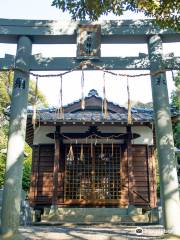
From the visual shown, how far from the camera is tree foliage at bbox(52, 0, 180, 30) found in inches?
246

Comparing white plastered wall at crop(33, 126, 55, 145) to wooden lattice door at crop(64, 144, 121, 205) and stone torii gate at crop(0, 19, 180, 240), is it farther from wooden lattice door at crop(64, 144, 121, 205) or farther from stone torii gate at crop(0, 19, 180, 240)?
stone torii gate at crop(0, 19, 180, 240)

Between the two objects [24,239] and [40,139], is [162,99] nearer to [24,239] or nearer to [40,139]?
Result: [24,239]

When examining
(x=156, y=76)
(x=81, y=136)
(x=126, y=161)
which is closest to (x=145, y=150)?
(x=126, y=161)

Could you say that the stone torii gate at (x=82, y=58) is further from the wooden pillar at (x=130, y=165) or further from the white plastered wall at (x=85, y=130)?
the white plastered wall at (x=85, y=130)

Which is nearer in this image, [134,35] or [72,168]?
[134,35]

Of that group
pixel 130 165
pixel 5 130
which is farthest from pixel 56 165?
pixel 5 130

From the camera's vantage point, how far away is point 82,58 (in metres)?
8.52

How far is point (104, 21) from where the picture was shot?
8.79 metres

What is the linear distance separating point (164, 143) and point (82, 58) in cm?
343

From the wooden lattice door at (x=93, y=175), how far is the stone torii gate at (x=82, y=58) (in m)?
5.45

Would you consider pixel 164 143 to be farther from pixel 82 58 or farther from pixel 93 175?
pixel 93 175

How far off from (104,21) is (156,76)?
240 centimetres

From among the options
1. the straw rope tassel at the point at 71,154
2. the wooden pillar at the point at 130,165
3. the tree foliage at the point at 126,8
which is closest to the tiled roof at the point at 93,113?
the wooden pillar at the point at 130,165

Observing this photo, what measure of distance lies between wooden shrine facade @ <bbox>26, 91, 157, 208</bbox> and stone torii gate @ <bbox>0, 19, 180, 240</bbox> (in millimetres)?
4411
